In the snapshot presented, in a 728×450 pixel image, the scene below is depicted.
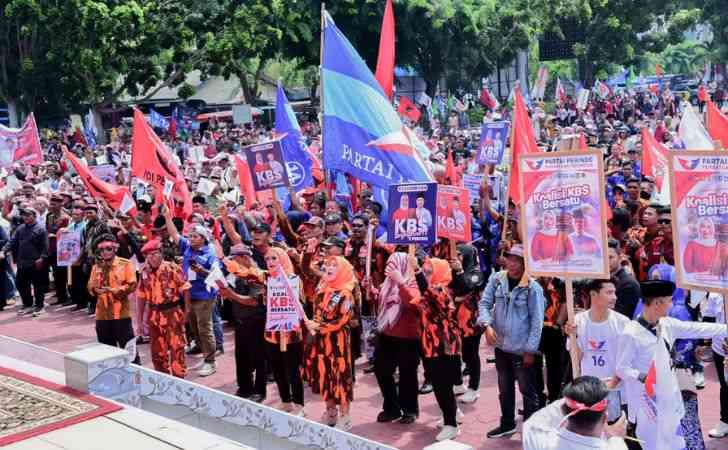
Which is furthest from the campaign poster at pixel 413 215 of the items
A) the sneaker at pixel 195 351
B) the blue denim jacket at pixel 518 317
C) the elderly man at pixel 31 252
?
the elderly man at pixel 31 252

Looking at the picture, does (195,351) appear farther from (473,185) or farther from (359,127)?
(473,185)

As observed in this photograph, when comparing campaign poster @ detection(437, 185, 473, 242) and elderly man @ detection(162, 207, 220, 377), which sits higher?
campaign poster @ detection(437, 185, 473, 242)

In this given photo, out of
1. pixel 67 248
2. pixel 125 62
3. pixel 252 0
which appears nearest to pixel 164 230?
pixel 67 248

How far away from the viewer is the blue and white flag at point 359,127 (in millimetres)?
9961

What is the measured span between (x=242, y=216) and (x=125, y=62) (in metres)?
23.4

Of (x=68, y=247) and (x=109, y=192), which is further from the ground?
(x=109, y=192)

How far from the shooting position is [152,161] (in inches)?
459

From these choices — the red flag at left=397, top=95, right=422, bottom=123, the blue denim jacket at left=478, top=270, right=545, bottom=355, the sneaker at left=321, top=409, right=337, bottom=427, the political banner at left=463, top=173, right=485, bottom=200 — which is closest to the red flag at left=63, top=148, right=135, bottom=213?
the political banner at left=463, top=173, right=485, bottom=200

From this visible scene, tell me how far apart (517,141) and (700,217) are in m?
4.57

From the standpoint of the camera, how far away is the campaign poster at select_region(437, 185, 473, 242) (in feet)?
27.4

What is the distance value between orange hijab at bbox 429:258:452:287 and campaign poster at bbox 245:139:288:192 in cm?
369

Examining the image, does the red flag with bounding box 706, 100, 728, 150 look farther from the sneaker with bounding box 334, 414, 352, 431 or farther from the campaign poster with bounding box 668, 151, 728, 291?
the sneaker with bounding box 334, 414, 352, 431

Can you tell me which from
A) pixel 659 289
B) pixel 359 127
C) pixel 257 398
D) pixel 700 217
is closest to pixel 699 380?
pixel 659 289

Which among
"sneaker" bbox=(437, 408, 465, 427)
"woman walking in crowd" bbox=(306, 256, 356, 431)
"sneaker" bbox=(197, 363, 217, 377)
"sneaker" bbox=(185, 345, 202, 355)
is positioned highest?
"woman walking in crowd" bbox=(306, 256, 356, 431)
